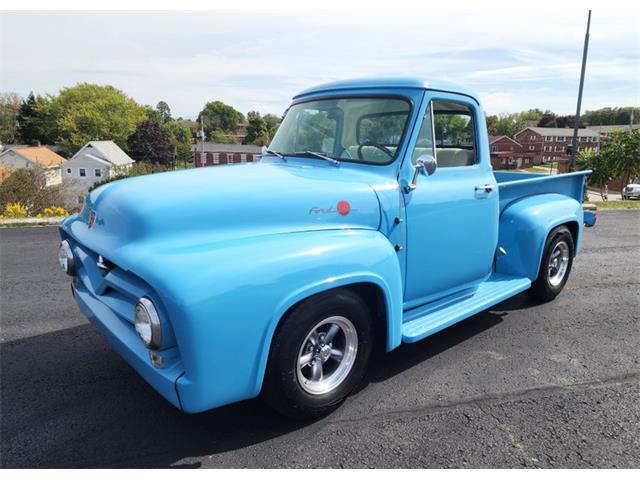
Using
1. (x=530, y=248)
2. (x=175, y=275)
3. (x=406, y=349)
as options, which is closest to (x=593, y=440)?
(x=406, y=349)

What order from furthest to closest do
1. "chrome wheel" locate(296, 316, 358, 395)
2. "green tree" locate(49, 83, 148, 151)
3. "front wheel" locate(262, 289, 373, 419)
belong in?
"green tree" locate(49, 83, 148, 151), "chrome wheel" locate(296, 316, 358, 395), "front wheel" locate(262, 289, 373, 419)

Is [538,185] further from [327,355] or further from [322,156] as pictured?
[327,355]

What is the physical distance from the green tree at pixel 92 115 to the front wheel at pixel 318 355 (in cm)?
7703

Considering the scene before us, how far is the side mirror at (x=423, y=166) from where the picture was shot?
3.36 metres

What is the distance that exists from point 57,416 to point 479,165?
376 cm

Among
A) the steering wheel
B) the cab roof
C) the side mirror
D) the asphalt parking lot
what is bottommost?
the asphalt parking lot

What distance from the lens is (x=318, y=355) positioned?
114 inches

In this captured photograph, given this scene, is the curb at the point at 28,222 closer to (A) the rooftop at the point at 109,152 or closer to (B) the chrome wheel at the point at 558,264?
(B) the chrome wheel at the point at 558,264

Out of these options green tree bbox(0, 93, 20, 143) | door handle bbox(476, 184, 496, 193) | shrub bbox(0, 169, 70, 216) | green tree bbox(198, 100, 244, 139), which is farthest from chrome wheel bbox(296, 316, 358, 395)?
green tree bbox(198, 100, 244, 139)

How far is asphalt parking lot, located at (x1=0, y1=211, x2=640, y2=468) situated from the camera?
2605 millimetres

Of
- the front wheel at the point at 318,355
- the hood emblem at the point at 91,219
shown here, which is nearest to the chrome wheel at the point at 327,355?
the front wheel at the point at 318,355

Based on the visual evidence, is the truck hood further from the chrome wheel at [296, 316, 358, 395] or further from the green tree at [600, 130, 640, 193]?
the green tree at [600, 130, 640, 193]

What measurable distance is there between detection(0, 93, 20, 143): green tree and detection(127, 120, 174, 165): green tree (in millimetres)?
20702

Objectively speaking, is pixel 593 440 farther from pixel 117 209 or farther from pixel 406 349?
pixel 117 209
